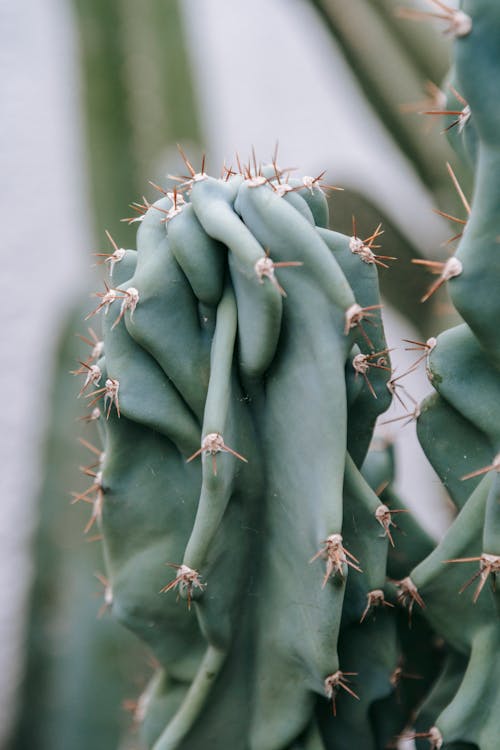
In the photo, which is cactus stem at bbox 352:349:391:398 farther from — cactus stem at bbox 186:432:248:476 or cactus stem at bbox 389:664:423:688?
cactus stem at bbox 389:664:423:688

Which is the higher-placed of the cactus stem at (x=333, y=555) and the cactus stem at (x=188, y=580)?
the cactus stem at (x=333, y=555)

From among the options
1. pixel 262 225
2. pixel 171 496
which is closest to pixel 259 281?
pixel 262 225

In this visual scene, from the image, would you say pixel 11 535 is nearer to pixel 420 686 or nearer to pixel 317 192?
pixel 420 686

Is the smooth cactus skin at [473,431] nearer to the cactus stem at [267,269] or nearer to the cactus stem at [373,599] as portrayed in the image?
the cactus stem at [373,599]

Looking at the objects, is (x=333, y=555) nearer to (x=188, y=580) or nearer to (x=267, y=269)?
(x=188, y=580)

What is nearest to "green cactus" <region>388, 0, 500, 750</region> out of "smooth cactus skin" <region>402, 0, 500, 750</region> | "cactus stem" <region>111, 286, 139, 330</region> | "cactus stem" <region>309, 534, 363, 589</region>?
"smooth cactus skin" <region>402, 0, 500, 750</region>

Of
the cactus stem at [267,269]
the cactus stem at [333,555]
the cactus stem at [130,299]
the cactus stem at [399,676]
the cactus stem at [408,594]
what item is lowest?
the cactus stem at [399,676]

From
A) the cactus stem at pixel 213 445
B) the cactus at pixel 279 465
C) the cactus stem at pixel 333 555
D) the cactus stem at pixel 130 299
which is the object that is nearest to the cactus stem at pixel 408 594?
the cactus at pixel 279 465

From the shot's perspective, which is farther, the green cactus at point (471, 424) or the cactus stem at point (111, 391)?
the cactus stem at point (111, 391)
